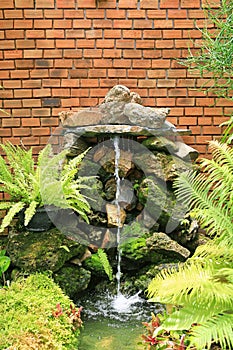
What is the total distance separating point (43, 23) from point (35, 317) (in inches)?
118

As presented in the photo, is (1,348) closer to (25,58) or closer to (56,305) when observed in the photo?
(56,305)

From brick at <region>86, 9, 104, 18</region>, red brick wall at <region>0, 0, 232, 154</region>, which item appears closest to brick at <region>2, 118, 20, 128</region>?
red brick wall at <region>0, 0, 232, 154</region>

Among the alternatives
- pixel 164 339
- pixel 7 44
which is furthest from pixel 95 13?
pixel 164 339

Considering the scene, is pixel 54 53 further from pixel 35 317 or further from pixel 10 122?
pixel 35 317

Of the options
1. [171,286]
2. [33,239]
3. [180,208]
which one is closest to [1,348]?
[171,286]

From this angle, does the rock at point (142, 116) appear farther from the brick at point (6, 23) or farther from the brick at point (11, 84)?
the brick at point (6, 23)

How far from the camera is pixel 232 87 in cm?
400

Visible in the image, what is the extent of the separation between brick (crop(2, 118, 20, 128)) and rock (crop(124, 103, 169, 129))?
4.03 ft

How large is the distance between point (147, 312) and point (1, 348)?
1.61 m

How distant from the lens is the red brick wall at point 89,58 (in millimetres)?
4227

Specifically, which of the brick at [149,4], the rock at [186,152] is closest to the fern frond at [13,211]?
the rock at [186,152]

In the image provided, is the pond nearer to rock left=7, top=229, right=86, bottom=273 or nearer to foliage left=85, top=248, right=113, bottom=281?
foliage left=85, top=248, right=113, bottom=281

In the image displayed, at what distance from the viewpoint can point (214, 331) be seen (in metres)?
1.91

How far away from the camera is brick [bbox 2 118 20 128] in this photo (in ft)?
14.4
